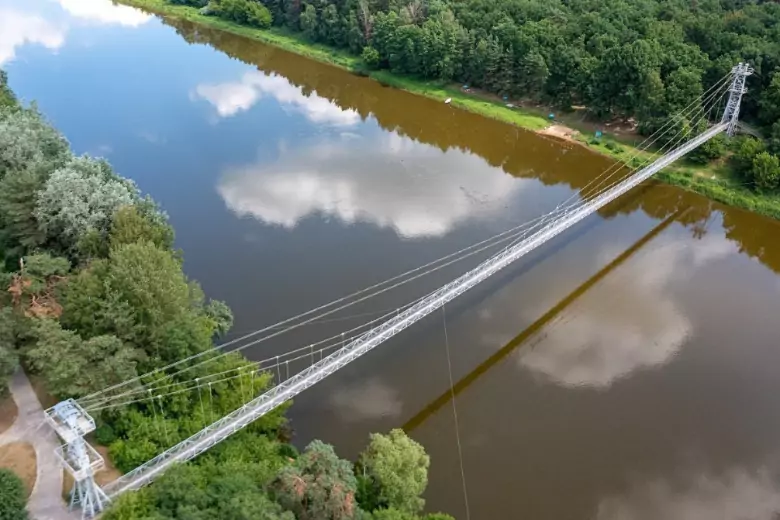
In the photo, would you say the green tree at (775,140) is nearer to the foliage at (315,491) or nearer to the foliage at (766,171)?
the foliage at (766,171)

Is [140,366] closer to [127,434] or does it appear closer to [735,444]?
[127,434]

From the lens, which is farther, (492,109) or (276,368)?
(492,109)

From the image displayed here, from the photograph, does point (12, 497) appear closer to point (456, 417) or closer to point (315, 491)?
point (315, 491)

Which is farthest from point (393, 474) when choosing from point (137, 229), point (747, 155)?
point (747, 155)

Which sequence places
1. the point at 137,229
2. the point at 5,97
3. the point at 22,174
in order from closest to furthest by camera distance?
the point at 137,229 < the point at 22,174 < the point at 5,97

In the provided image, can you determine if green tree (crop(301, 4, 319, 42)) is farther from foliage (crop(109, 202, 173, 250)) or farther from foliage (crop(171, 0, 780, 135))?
foliage (crop(109, 202, 173, 250))

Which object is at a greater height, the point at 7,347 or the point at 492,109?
the point at 492,109

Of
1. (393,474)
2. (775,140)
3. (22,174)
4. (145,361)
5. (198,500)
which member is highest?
(22,174)

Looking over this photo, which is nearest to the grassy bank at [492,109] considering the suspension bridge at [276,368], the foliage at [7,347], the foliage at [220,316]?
the suspension bridge at [276,368]
